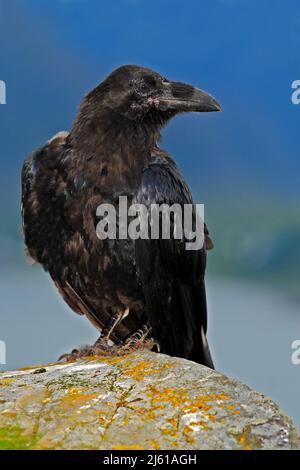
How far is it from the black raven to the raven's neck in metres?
0.01

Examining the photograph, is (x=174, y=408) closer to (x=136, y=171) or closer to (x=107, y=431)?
(x=107, y=431)

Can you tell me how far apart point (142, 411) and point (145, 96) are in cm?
366

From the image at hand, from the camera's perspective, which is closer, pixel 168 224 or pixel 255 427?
pixel 255 427

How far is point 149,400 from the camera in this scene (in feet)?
18.6

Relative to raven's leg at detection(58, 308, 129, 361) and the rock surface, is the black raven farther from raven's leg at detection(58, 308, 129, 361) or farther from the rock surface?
the rock surface

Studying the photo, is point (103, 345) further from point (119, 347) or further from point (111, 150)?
point (111, 150)

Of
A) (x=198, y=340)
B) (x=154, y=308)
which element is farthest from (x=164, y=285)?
(x=198, y=340)

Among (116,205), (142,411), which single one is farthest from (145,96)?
(142,411)

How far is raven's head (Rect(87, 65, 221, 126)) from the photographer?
788 centimetres

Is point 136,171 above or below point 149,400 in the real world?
above

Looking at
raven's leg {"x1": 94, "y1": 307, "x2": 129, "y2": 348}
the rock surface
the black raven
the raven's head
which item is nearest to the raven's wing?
the black raven

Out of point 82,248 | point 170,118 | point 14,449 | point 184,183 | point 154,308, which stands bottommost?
point 14,449

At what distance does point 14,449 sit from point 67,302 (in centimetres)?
334

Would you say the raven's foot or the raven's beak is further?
the raven's beak
